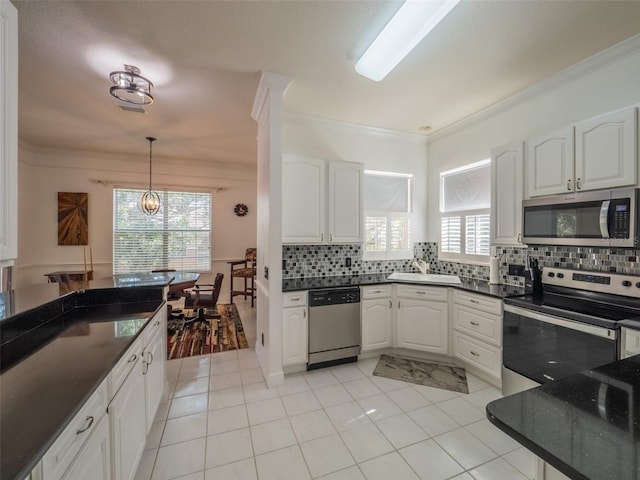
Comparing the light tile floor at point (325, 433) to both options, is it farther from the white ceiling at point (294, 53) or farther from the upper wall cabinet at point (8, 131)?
the white ceiling at point (294, 53)

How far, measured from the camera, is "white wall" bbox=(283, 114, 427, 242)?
3293 mm

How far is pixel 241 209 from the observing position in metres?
5.95

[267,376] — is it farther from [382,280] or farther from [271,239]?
[382,280]

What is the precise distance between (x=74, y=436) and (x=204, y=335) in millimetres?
3227

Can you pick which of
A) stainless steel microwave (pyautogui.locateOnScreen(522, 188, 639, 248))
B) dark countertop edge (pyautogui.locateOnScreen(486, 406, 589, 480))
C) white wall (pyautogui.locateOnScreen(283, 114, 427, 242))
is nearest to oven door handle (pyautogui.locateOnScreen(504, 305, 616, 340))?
stainless steel microwave (pyautogui.locateOnScreen(522, 188, 639, 248))

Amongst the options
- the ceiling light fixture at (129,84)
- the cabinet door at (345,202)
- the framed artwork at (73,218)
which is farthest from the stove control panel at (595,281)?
the framed artwork at (73,218)

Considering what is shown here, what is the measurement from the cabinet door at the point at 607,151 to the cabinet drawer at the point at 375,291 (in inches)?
73.9

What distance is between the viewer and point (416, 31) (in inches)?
69.2

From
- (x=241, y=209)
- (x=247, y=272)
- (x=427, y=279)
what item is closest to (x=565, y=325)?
(x=427, y=279)

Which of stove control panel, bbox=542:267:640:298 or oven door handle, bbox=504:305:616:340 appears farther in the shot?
stove control panel, bbox=542:267:640:298

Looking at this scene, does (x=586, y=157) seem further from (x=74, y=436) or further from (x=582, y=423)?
(x=74, y=436)

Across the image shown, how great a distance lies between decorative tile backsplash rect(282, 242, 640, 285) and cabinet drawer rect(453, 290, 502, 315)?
0.54m

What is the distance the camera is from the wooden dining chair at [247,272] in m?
5.49

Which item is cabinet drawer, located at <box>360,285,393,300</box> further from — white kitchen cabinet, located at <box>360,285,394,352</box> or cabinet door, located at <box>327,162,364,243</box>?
cabinet door, located at <box>327,162,364,243</box>
